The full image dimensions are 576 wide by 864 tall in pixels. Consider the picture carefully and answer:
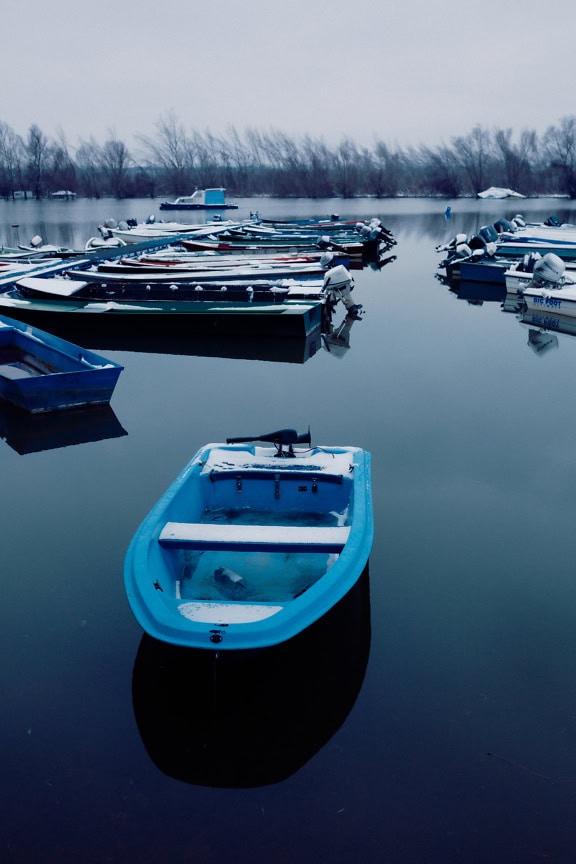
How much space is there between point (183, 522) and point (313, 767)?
6.79 feet

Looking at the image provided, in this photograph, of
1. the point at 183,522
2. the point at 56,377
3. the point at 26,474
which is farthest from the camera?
the point at 56,377

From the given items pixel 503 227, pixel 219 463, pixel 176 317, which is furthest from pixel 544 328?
pixel 503 227

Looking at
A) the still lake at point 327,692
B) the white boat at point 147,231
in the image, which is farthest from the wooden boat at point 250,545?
the white boat at point 147,231

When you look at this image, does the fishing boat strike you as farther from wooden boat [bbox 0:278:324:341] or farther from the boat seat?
the boat seat

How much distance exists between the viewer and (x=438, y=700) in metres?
3.76

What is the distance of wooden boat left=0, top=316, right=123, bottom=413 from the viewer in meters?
8.91

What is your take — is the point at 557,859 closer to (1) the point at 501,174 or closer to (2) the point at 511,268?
(2) the point at 511,268

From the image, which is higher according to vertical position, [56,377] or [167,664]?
[56,377]

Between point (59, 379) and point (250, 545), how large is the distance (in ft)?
19.3

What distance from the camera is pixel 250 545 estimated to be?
165 inches

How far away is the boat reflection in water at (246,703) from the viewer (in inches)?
132

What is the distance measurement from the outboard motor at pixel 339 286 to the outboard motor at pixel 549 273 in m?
4.76

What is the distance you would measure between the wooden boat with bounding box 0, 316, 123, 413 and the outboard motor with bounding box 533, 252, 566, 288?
11899mm

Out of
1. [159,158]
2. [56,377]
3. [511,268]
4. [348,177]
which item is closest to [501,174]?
[348,177]
